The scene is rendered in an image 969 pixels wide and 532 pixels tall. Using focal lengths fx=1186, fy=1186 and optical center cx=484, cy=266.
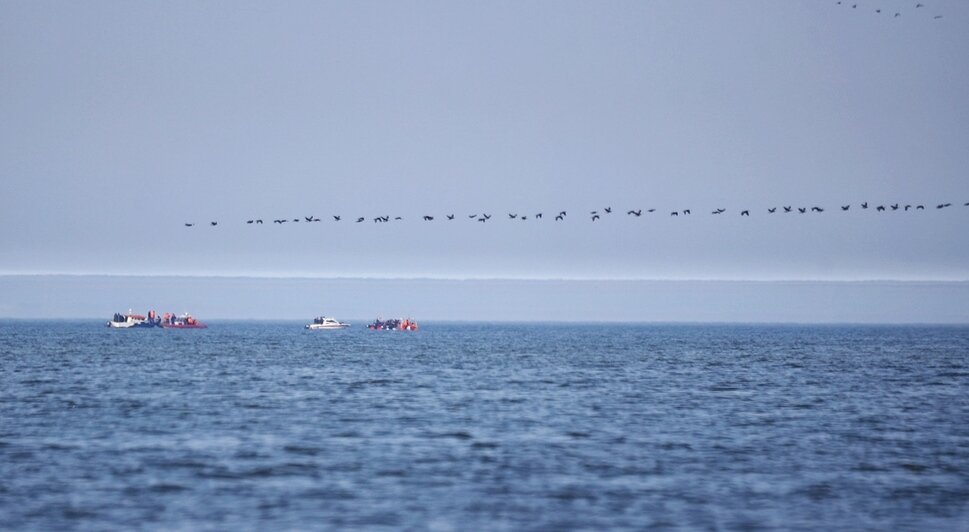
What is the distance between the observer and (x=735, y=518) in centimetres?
3503

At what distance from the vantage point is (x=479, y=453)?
47625 millimetres

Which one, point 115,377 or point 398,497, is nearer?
point 398,497

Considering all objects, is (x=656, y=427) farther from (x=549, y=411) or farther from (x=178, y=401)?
(x=178, y=401)

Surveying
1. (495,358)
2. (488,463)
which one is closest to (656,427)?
(488,463)

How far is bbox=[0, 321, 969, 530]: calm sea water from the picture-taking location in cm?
3553

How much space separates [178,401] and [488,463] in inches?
1237

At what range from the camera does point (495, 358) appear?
447 feet

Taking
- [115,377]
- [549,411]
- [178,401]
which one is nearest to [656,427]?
[549,411]

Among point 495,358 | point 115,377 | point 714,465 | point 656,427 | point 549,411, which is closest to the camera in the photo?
point 714,465

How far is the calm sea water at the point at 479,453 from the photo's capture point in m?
35.5

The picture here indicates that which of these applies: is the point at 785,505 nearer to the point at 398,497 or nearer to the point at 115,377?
the point at 398,497

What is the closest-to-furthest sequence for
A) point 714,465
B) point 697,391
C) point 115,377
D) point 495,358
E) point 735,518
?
1. point 735,518
2. point 714,465
3. point 697,391
4. point 115,377
5. point 495,358

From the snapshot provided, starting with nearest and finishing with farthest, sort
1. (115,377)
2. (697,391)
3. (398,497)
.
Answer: (398,497) → (697,391) → (115,377)

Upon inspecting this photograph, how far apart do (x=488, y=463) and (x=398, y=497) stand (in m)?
7.81
